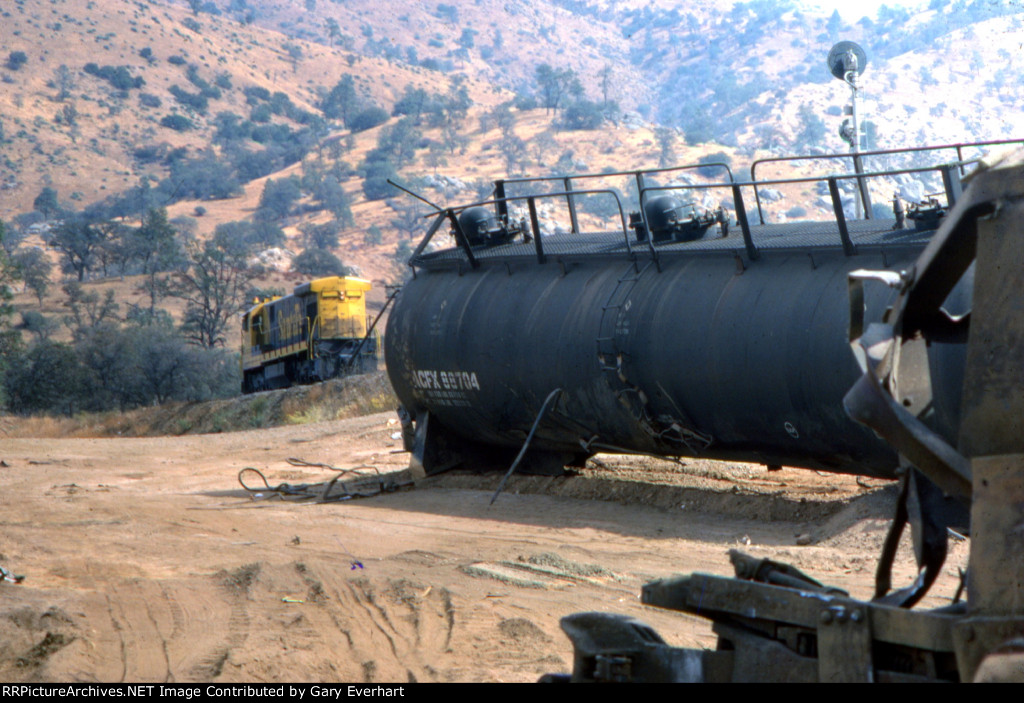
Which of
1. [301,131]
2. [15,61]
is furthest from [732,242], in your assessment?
[15,61]

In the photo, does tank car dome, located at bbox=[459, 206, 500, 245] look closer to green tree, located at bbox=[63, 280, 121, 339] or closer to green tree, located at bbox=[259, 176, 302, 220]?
green tree, located at bbox=[63, 280, 121, 339]

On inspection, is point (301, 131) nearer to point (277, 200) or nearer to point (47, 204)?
point (277, 200)

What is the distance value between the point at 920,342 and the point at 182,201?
315ft

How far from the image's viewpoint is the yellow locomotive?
34.1m

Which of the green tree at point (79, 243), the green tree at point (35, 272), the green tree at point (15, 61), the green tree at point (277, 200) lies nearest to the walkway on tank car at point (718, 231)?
the green tree at point (35, 272)

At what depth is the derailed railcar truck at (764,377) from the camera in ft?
10.3

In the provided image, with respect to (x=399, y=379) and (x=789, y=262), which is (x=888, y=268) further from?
(x=399, y=379)

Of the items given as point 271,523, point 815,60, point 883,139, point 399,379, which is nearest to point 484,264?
point 399,379

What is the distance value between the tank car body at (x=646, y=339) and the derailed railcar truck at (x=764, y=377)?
0.03m

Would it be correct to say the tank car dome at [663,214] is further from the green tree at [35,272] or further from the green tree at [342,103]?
the green tree at [342,103]

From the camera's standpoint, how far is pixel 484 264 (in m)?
12.6

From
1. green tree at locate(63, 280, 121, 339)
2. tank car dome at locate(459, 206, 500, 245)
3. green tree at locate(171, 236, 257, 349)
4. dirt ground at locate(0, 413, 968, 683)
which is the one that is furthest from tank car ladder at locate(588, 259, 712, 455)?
green tree at locate(63, 280, 121, 339)

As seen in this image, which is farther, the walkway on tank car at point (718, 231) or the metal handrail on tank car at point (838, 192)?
the walkway on tank car at point (718, 231)

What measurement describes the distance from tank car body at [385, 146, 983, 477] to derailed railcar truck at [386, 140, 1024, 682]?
0.03 m
